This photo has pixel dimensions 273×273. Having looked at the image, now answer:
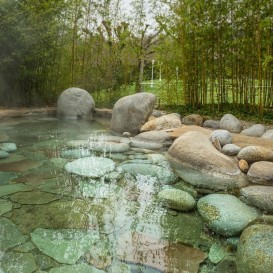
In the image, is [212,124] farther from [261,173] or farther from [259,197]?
[259,197]

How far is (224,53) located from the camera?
6.23 m

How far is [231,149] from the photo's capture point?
3977mm

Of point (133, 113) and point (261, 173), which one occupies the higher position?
point (133, 113)

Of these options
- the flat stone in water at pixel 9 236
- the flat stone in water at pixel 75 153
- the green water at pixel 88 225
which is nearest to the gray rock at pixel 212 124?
the flat stone in water at pixel 75 153

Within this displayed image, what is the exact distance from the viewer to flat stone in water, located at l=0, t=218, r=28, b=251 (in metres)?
2.01

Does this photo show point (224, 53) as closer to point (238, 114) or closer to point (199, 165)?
point (238, 114)

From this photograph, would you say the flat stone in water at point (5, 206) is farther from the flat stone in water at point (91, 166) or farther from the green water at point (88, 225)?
the flat stone in water at point (91, 166)

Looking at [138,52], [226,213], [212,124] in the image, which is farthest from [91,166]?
[138,52]

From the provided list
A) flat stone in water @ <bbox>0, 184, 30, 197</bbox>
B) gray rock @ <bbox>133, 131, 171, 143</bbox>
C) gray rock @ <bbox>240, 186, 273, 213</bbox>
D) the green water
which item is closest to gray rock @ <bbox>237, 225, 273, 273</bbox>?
the green water

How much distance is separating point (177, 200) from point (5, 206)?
1.51 metres

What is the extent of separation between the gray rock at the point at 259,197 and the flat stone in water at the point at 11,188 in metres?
2.13

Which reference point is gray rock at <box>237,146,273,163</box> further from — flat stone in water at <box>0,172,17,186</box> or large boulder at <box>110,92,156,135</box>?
flat stone in water at <box>0,172,17,186</box>

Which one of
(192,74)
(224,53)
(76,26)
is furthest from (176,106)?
(76,26)

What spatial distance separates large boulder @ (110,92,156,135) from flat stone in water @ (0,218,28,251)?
3654 millimetres
